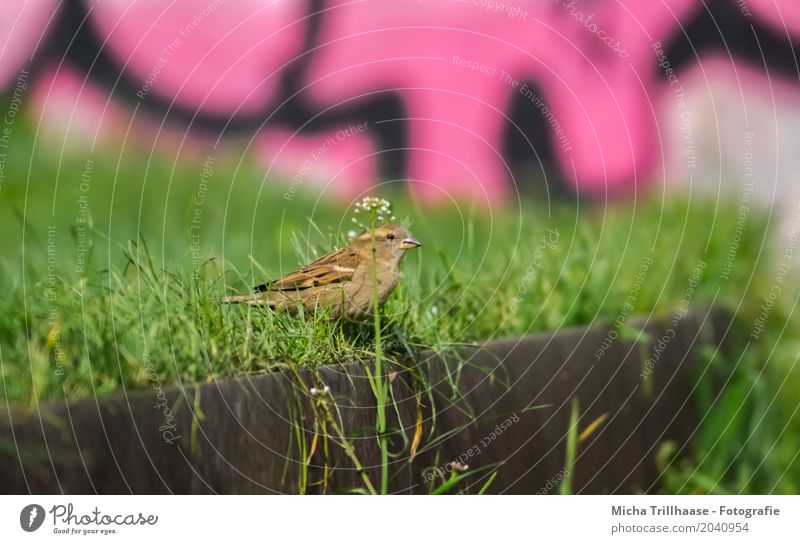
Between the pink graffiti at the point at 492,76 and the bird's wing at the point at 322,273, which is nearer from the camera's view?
the bird's wing at the point at 322,273

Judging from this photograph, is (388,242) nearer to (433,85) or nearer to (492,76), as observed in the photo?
(433,85)

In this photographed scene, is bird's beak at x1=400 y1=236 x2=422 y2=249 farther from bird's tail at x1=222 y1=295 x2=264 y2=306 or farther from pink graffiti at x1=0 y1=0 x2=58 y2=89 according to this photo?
pink graffiti at x1=0 y1=0 x2=58 y2=89

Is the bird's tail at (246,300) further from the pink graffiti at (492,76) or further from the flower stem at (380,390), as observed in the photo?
the pink graffiti at (492,76)

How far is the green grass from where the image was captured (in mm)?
2812

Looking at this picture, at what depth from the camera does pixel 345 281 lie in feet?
10.8

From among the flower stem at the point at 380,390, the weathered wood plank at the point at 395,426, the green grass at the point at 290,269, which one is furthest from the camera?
the flower stem at the point at 380,390

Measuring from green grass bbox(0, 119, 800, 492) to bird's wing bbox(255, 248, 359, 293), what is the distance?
67 millimetres

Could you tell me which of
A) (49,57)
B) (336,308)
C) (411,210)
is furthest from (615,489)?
(49,57)

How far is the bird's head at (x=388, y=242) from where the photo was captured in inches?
134

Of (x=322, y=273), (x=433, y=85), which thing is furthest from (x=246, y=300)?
(x=433, y=85)

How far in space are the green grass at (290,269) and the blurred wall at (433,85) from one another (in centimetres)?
23

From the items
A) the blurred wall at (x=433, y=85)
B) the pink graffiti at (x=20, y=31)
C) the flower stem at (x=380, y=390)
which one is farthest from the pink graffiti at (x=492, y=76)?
the flower stem at (x=380, y=390)

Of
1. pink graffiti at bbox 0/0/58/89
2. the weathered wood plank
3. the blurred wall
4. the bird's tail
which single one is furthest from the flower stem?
pink graffiti at bbox 0/0/58/89

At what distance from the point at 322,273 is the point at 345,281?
8cm
